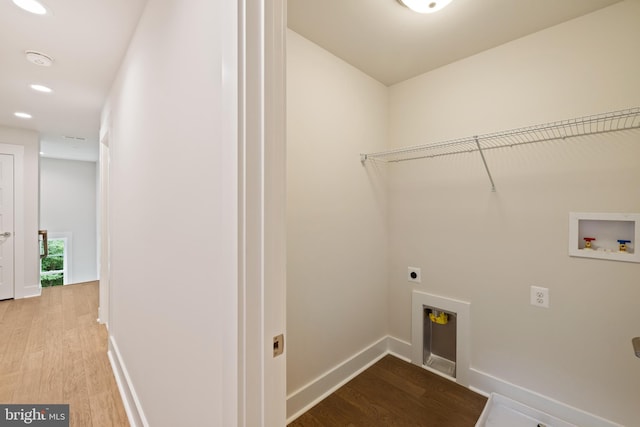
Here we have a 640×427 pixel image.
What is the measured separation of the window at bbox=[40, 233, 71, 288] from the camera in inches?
231

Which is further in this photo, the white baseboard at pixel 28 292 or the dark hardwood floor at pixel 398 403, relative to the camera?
the white baseboard at pixel 28 292

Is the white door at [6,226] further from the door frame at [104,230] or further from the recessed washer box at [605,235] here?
the recessed washer box at [605,235]

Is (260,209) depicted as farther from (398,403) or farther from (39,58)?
(39,58)

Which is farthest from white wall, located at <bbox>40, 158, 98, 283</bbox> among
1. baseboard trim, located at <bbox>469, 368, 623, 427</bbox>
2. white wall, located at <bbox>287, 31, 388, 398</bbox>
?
baseboard trim, located at <bbox>469, 368, 623, 427</bbox>

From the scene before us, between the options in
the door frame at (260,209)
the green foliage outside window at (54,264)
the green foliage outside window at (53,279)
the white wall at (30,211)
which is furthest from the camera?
the green foliage outside window at (53,279)

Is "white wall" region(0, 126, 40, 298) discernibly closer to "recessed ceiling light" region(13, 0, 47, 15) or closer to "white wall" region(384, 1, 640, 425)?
"recessed ceiling light" region(13, 0, 47, 15)

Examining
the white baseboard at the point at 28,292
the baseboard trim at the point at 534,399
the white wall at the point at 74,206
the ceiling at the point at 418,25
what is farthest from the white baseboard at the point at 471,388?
the white wall at the point at 74,206

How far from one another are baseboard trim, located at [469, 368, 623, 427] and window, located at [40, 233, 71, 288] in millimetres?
7656

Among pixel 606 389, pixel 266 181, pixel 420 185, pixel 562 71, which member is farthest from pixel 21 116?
pixel 606 389

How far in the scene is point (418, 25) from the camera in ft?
5.38

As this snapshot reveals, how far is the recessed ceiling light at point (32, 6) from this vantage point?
140 cm

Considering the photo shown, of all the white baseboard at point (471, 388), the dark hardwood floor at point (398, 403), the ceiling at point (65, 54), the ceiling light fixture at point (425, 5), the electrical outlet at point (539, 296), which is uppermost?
the ceiling at point (65, 54)

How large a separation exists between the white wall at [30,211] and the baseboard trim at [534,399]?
547cm

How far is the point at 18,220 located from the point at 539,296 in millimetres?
5824
